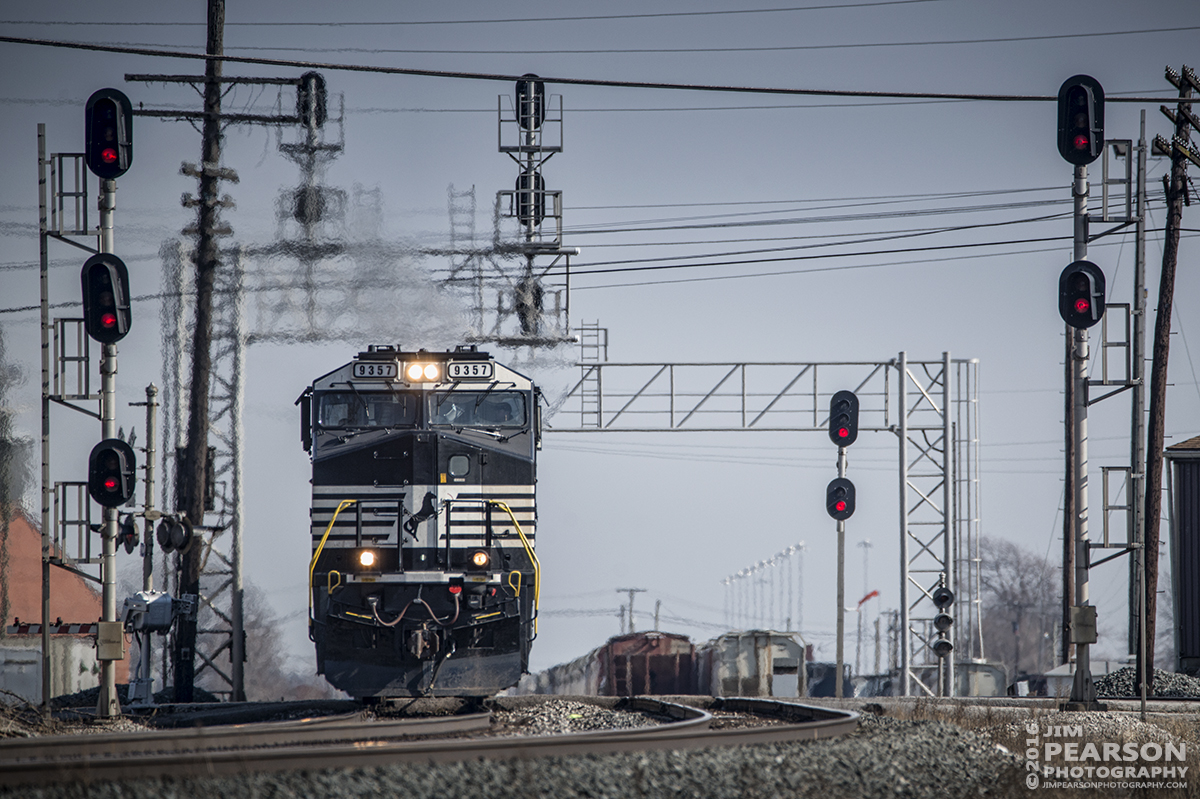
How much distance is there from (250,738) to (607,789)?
407 centimetres

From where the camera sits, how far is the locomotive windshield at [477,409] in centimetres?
1672

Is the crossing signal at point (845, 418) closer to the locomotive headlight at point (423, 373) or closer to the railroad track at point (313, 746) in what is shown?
the locomotive headlight at point (423, 373)

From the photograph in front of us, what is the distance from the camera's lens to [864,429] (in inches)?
1153

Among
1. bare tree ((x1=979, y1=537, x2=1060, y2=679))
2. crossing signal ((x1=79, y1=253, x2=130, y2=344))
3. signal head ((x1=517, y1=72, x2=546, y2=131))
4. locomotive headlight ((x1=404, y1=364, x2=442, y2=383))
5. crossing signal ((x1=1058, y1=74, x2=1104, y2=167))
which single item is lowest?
bare tree ((x1=979, y1=537, x2=1060, y2=679))

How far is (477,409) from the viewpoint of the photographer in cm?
1678

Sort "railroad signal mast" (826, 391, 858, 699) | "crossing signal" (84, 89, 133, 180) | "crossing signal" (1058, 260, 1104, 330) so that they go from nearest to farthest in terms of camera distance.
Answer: "crossing signal" (84, 89, 133, 180), "crossing signal" (1058, 260, 1104, 330), "railroad signal mast" (826, 391, 858, 699)

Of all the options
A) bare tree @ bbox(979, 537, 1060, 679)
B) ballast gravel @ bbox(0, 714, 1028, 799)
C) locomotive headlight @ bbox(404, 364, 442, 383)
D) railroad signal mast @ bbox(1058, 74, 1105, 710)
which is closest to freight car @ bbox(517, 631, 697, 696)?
railroad signal mast @ bbox(1058, 74, 1105, 710)

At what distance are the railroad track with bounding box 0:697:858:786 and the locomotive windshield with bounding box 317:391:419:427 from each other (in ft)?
13.7

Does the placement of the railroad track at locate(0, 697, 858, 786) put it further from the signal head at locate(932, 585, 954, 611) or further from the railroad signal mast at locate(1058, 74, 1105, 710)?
the signal head at locate(932, 585, 954, 611)

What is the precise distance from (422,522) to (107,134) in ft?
21.5

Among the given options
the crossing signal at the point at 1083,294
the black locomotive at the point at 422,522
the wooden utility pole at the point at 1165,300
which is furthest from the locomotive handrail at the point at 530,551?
the wooden utility pole at the point at 1165,300

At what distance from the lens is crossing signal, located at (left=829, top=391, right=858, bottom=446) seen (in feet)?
76.0

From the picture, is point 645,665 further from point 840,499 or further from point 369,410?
point 369,410

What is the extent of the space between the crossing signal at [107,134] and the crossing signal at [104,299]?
120cm
